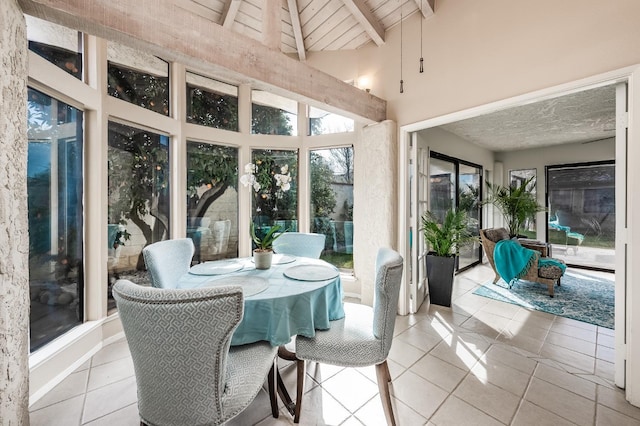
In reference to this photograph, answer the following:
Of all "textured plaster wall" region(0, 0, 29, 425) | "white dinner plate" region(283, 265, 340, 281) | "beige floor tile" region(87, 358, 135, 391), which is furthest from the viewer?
"beige floor tile" region(87, 358, 135, 391)

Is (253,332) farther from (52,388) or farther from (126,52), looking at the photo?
(126,52)

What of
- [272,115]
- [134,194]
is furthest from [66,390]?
[272,115]

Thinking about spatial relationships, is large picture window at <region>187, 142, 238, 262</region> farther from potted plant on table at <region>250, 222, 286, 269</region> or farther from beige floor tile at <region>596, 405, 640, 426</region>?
beige floor tile at <region>596, 405, 640, 426</region>

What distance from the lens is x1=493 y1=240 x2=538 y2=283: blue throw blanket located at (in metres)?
3.67

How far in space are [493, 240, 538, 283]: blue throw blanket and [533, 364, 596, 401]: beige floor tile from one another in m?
1.88

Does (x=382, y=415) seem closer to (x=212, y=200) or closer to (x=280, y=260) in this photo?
(x=280, y=260)

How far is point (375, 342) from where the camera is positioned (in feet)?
5.04

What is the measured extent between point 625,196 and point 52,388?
419 centimetres

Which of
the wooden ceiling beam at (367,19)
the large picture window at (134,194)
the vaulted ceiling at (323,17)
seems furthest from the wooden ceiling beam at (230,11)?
the large picture window at (134,194)

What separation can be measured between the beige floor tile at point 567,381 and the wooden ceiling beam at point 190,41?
2892 mm

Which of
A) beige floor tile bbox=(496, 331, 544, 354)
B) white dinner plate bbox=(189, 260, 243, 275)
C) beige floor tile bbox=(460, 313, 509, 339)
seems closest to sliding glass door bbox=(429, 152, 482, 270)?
beige floor tile bbox=(460, 313, 509, 339)

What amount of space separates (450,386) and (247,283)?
1.64m

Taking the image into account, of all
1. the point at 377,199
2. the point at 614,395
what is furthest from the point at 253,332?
the point at 614,395

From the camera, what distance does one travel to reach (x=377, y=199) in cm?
315
